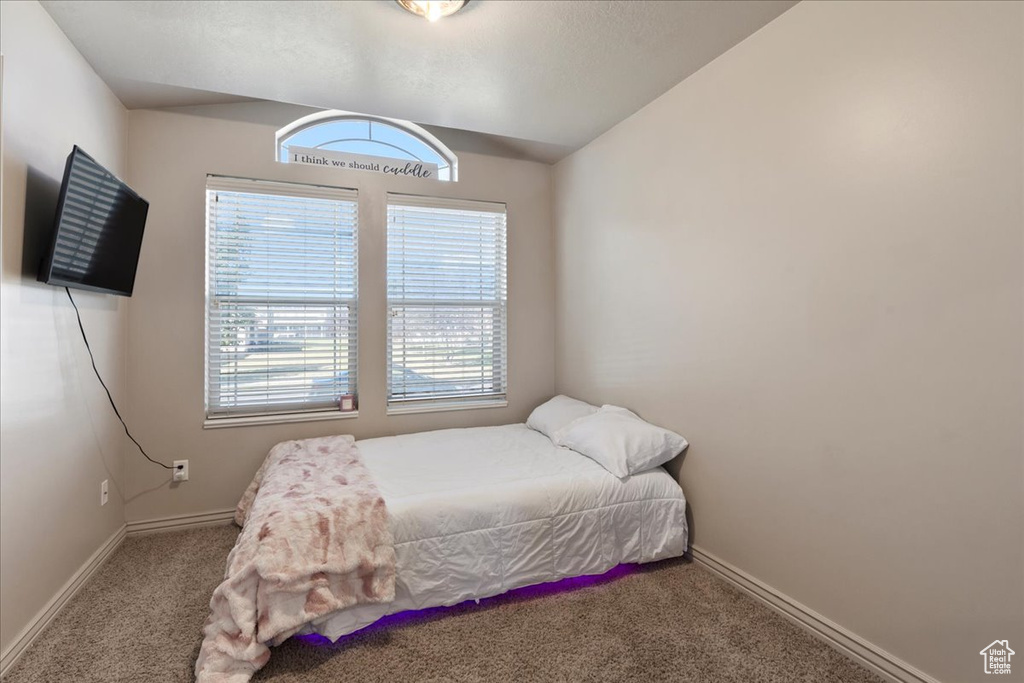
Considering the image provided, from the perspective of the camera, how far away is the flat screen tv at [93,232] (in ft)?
5.94

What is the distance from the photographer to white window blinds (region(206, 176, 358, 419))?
2.99 m

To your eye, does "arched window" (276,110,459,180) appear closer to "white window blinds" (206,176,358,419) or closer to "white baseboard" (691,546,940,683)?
"white window blinds" (206,176,358,419)

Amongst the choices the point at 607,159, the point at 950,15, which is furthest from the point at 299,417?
the point at 950,15

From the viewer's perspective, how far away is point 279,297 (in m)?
3.11

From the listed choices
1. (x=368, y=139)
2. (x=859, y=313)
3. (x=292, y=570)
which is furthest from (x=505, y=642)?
(x=368, y=139)

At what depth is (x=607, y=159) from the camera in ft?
10.3

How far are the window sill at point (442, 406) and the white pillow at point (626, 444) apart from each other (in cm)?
110

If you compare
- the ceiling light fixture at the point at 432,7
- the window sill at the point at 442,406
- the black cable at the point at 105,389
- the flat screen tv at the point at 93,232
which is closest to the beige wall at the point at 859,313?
the ceiling light fixture at the point at 432,7

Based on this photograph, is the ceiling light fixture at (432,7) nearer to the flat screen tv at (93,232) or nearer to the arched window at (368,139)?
the flat screen tv at (93,232)

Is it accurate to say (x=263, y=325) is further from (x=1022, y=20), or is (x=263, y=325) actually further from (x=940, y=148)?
(x=1022, y=20)

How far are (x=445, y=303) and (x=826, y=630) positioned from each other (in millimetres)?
2821

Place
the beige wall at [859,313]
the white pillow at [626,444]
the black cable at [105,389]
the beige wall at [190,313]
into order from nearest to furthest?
the beige wall at [859,313] → the black cable at [105,389] → the white pillow at [626,444] → the beige wall at [190,313]

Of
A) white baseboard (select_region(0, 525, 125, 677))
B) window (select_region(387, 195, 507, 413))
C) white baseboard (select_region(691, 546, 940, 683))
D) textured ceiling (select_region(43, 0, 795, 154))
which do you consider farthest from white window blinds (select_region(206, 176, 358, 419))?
white baseboard (select_region(691, 546, 940, 683))

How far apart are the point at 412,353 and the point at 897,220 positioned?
2.83m
